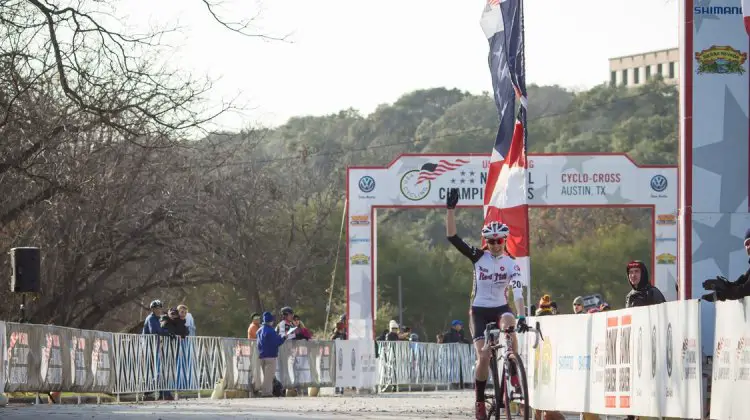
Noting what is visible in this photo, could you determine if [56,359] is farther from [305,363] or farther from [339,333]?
[339,333]

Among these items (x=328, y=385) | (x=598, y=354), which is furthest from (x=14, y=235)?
(x=598, y=354)

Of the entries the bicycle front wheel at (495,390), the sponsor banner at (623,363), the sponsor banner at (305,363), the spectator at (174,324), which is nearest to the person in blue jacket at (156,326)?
the spectator at (174,324)

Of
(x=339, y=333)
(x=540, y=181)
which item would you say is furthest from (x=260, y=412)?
(x=540, y=181)

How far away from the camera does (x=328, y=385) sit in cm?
3391

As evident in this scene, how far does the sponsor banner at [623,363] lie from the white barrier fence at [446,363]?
0.01m

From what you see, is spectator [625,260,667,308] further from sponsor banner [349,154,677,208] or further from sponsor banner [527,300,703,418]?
sponsor banner [349,154,677,208]

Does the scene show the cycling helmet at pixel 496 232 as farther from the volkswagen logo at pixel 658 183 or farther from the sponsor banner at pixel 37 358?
the volkswagen logo at pixel 658 183

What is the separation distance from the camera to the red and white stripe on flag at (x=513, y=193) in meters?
19.3

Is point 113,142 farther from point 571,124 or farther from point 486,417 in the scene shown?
point 571,124

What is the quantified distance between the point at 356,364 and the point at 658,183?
968 centimetres

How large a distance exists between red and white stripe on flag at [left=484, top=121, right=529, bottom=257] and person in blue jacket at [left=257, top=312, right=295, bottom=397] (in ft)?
35.6

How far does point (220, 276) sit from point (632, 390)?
3764cm

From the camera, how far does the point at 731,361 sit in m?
12.1

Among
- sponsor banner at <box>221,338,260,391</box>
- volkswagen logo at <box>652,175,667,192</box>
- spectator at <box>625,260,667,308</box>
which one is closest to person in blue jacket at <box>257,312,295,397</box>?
sponsor banner at <box>221,338,260,391</box>
